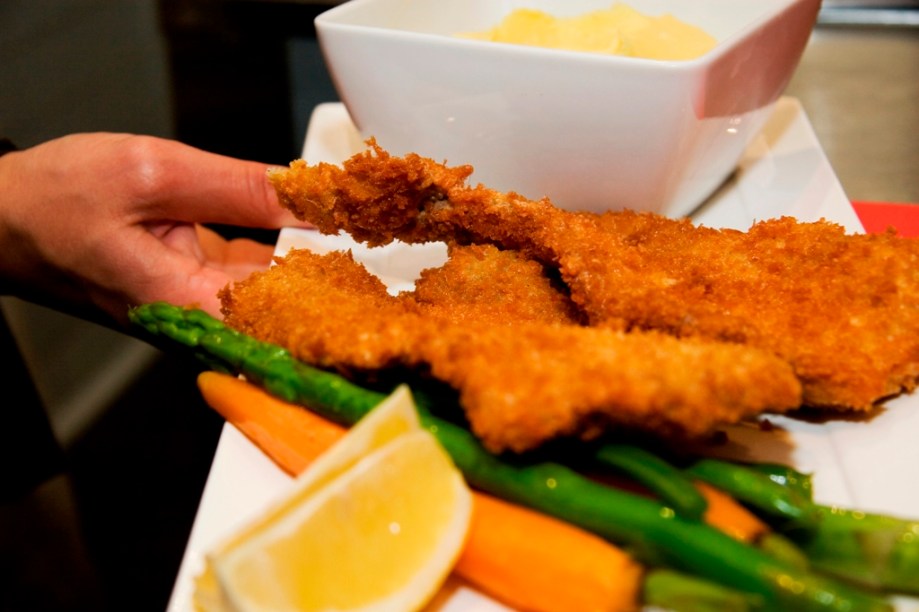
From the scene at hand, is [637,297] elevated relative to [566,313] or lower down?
elevated

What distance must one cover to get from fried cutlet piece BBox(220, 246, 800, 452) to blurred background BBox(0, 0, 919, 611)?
1.17m

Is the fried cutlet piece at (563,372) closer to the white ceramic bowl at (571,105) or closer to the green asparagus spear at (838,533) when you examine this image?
the green asparagus spear at (838,533)

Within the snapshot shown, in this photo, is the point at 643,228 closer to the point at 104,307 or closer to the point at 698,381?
the point at 698,381

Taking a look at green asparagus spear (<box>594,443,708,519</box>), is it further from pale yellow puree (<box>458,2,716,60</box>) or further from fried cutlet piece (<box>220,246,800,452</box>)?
pale yellow puree (<box>458,2,716,60</box>)

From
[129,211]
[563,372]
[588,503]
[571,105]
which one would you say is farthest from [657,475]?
[129,211]

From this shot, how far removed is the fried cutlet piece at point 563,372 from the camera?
1.46 meters

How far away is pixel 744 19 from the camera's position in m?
2.95

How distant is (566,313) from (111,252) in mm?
1520

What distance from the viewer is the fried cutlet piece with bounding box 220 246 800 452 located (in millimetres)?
1464

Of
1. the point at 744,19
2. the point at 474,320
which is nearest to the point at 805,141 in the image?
the point at 744,19

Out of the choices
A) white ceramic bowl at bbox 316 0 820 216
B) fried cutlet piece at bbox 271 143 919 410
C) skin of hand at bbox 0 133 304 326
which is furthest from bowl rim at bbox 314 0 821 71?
skin of hand at bbox 0 133 304 326

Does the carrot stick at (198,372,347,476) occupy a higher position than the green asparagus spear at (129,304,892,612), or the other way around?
the green asparagus spear at (129,304,892,612)

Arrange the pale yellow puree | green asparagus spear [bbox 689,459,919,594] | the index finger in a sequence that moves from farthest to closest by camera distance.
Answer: the pale yellow puree → the index finger → green asparagus spear [bbox 689,459,919,594]

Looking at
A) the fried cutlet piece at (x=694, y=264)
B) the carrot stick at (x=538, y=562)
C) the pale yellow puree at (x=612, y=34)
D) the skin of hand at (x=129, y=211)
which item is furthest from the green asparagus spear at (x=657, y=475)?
the pale yellow puree at (x=612, y=34)
